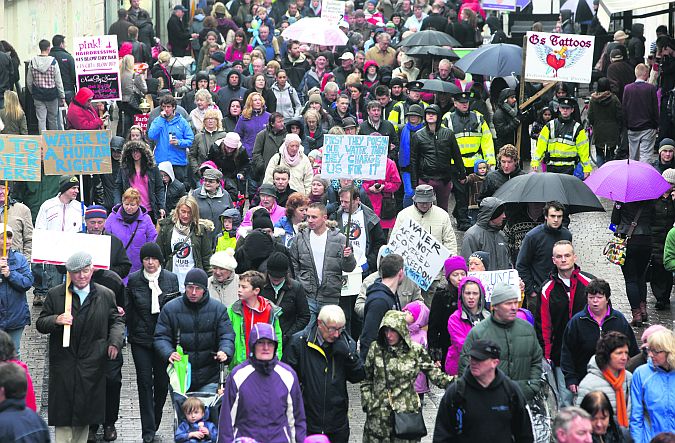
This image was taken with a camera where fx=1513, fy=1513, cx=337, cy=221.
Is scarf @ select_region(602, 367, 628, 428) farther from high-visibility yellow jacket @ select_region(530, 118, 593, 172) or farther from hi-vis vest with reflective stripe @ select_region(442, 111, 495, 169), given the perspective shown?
hi-vis vest with reflective stripe @ select_region(442, 111, 495, 169)

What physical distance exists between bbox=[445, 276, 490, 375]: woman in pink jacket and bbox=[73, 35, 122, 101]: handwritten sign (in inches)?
426

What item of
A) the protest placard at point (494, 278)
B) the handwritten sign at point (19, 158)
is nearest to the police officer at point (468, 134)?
the handwritten sign at point (19, 158)

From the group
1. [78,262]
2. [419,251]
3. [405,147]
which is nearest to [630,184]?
[419,251]

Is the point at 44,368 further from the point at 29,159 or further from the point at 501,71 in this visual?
the point at 501,71

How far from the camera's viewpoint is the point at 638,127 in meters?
21.5

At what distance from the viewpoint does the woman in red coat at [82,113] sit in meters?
20.3

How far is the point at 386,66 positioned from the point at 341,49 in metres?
4.53

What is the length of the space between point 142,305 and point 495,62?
1127cm

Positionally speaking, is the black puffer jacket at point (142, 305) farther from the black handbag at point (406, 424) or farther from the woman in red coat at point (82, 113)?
the woman in red coat at point (82, 113)

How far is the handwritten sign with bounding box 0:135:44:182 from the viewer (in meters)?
13.6

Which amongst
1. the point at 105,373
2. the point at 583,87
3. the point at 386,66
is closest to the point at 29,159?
the point at 105,373

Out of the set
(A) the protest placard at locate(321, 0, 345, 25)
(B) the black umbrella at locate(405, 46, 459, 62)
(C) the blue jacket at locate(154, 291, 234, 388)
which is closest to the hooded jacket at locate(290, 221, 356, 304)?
(C) the blue jacket at locate(154, 291, 234, 388)

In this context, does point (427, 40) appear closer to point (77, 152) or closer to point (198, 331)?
point (77, 152)

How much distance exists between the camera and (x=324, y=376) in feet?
35.3
